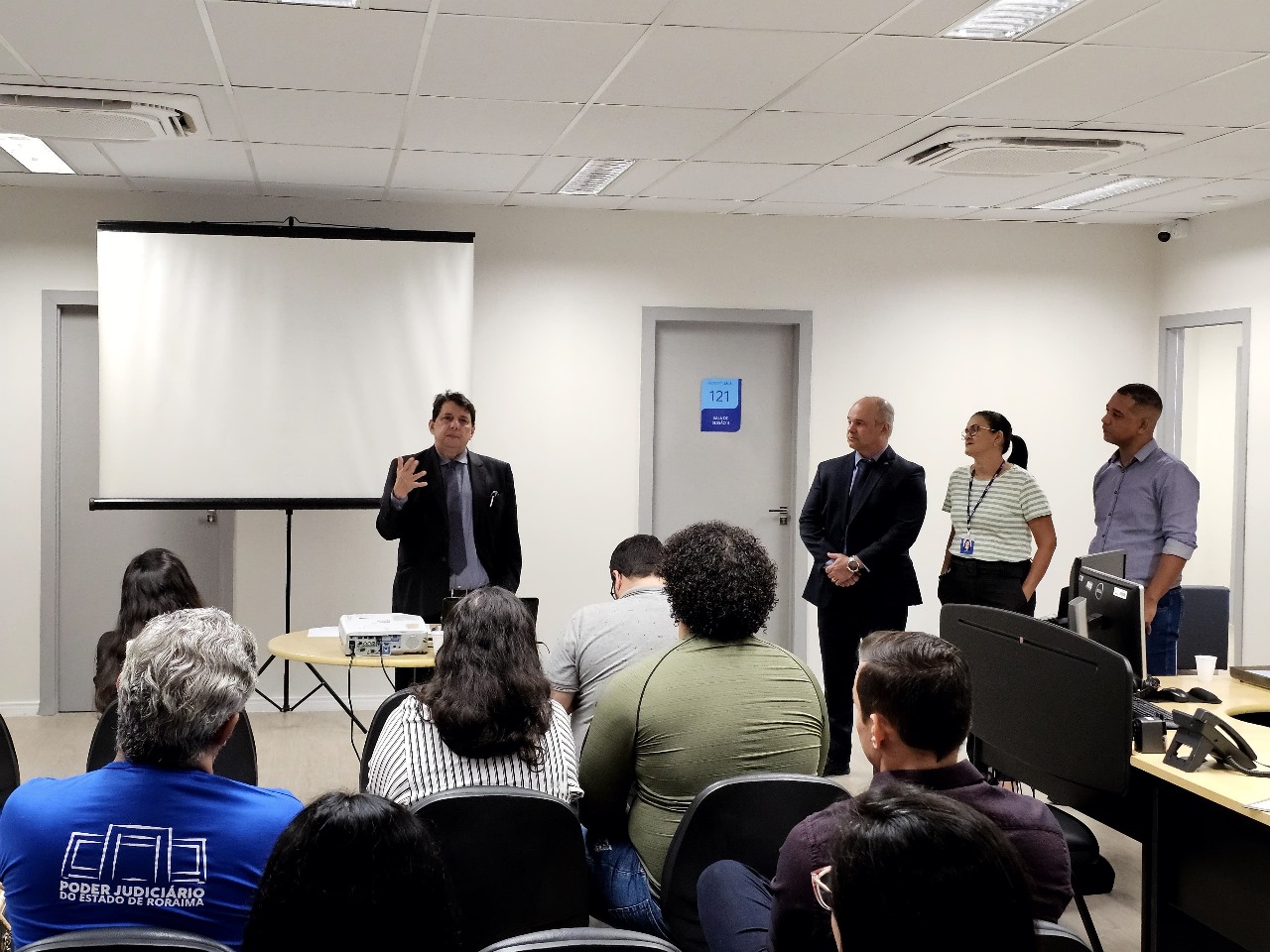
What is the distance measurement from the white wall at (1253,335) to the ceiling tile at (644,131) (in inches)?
125

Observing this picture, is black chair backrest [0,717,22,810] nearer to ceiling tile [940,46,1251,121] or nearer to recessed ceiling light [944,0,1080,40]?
recessed ceiling light [944,0,1080,40]

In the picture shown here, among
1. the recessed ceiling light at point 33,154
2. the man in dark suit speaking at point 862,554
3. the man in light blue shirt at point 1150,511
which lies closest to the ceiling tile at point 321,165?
the recessed ceiling light at point 33,154

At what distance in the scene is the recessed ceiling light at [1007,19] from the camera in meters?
3.07

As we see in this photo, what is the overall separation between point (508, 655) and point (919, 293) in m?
4.83

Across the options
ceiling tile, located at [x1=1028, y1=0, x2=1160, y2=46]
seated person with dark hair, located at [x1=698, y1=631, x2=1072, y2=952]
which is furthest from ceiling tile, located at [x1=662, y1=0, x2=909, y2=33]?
seated person with dark hair, located at [x1=698, y1=631, x2=1072, y2=952]

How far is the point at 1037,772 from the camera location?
3.06m

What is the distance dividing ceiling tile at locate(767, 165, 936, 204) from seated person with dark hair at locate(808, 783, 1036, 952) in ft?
14.3

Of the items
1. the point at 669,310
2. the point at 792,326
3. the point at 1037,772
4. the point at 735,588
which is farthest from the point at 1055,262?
the point at 735,588

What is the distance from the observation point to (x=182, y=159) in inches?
200

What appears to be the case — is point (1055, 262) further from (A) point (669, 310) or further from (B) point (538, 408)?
(B) point (538, 408)

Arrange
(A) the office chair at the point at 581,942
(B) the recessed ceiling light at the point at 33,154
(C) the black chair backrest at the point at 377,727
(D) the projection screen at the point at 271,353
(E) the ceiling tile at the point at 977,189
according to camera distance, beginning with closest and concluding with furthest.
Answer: (A) the office chair at the point at 581,942 → (C) the black chair backrest at the point at 377,727 → (B) the recessed ceiling light at the point at 33,154 → (E) the ceiling tile at the point at 977,189 → (D) the projection screen at the point at 271,353

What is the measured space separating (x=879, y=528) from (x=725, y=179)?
68.2 inches

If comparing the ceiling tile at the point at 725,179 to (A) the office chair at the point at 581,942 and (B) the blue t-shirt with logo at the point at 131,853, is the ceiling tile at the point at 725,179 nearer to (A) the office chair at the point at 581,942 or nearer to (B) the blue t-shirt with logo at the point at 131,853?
(B) the blue t-shirt with logo at the point at 131,853

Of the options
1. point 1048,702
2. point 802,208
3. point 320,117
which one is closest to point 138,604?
point 320,117
